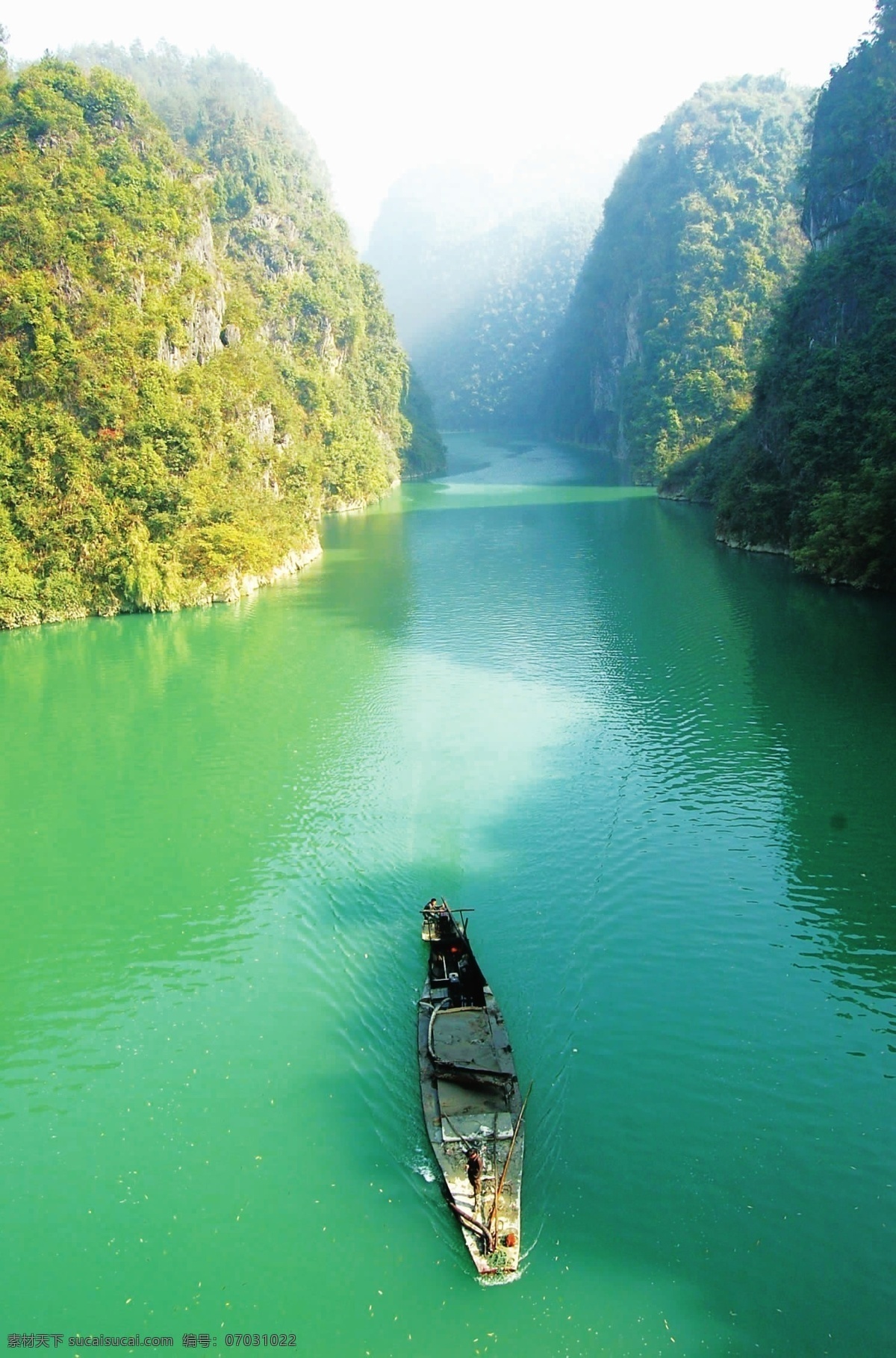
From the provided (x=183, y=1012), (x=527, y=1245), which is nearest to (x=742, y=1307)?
(x=527, y=1245)

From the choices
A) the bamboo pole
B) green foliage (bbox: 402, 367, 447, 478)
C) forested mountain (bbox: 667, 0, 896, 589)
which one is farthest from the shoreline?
green foliage (bbox: 402, 367, 447, 478)

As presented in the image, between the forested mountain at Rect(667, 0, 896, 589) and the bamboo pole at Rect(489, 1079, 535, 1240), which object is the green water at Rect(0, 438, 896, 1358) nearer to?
the bamboo pole at Rect(489, 1079, 535, 1240)

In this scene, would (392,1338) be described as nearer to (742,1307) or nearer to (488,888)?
(742,1307)

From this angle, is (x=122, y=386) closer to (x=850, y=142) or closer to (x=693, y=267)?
(x=850, y=142)

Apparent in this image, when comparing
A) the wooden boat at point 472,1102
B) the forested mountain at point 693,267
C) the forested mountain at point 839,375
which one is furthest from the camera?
the forested mountain at point 693,267

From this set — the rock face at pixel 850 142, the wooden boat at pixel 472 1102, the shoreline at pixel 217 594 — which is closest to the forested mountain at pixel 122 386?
the shoreline at pixel 217 594

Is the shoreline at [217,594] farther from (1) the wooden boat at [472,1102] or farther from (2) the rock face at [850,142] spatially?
(2) the rock face at [850,142]

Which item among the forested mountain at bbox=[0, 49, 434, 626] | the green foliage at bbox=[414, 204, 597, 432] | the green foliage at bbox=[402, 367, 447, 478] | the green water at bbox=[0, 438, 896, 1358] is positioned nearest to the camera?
the green water at bbox=[0, 438, 896, 1358]

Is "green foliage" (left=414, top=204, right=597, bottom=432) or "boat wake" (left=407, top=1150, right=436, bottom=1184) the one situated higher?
"green foliage" (left=414, top=204, right=597, bottom=432)
